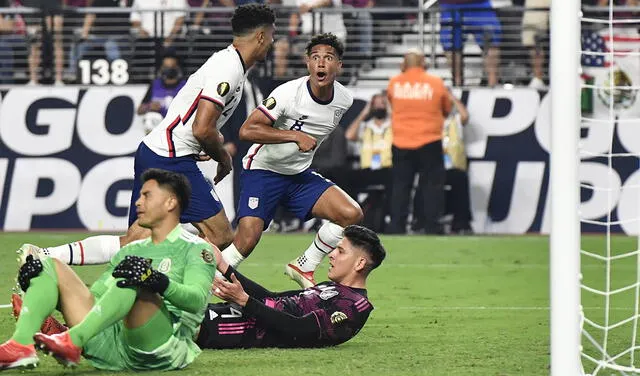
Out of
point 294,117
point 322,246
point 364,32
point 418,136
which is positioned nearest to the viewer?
point 294,117

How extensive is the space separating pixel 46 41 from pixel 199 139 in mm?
10930

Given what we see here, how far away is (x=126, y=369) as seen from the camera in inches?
263

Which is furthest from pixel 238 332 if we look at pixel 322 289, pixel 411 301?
pixel 411 301

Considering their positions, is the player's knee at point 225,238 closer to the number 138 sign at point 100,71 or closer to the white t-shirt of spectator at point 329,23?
the number 138 sign at point 100,71

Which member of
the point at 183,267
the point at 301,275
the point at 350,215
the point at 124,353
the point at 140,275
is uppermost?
the point at 140,275

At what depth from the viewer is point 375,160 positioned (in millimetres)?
18516

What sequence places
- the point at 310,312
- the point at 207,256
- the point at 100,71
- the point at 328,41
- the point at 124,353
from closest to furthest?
the point at 207,256 < the point at 124,353 < the point at 310,312 < the point at 328,41 < the point at 100,71

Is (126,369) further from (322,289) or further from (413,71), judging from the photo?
(413,71)

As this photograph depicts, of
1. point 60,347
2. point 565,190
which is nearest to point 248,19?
point 565,190

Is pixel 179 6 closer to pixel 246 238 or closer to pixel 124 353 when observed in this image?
pixel 246 238

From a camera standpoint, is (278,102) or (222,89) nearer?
(222,89)

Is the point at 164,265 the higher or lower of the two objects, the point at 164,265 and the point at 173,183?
the lower

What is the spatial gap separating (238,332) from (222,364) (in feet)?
2.23

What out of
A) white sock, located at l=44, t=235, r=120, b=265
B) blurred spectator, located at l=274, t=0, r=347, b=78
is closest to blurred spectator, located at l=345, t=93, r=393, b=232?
blurred spectator, located at l=274, t=0, r=347, b=78
